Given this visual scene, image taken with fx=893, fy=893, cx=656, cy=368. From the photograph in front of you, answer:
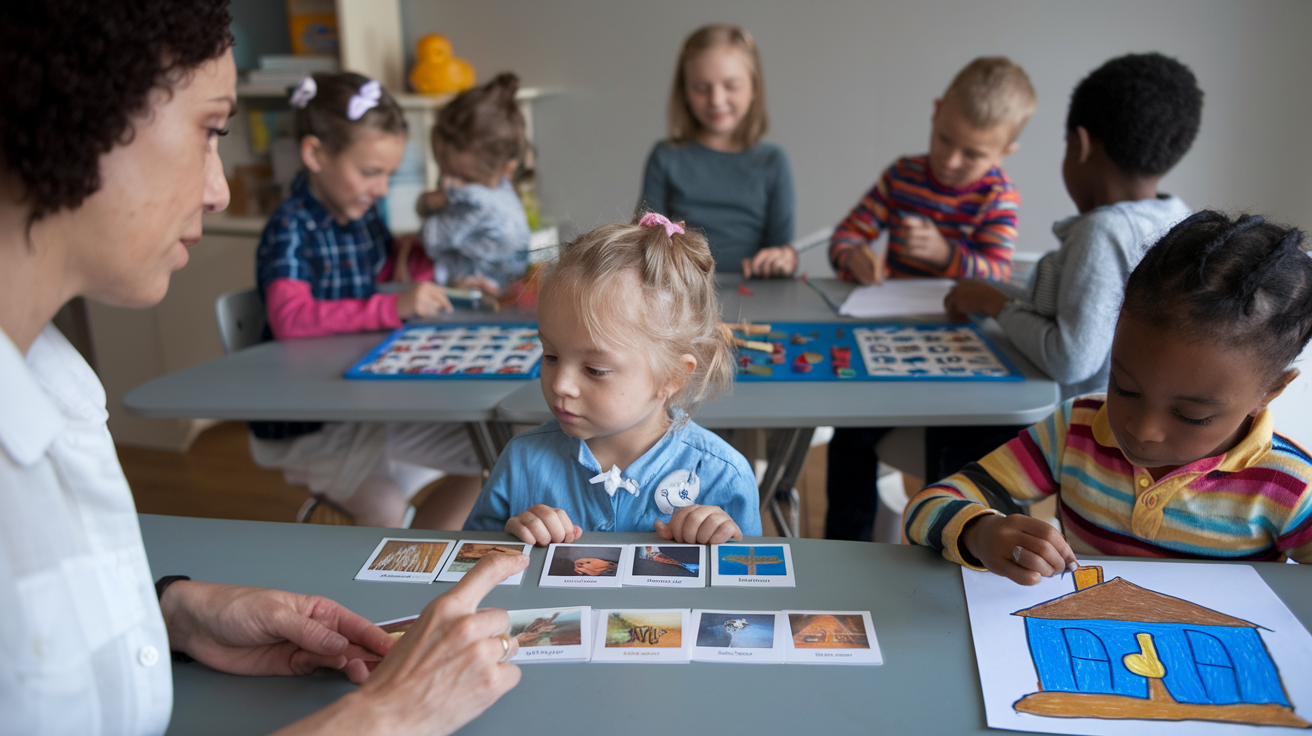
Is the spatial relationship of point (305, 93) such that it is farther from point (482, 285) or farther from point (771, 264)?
point (771, 264)

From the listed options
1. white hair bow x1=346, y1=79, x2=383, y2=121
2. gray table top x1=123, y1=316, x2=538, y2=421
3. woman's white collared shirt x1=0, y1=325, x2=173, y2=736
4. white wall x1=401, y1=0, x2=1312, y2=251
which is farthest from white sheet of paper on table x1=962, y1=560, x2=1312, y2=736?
white wall x1=401, y1=0, x2=1312, y2=251

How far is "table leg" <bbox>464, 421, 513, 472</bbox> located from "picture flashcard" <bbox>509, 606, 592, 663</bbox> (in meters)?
0.83

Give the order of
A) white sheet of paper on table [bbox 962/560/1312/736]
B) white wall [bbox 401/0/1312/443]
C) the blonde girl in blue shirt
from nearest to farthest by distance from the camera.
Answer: white sheet of paper on table [bbox 962/560/1312/736]
the blonde girl in blue shirt
white wall [bbox 401/0/1312/443]

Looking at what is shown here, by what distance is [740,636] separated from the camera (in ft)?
2.82

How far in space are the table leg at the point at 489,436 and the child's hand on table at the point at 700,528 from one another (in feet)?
2.36

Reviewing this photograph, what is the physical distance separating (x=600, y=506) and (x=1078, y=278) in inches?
38.6

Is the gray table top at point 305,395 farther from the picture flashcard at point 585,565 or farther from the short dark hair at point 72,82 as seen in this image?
the short dark hair at point 72,82

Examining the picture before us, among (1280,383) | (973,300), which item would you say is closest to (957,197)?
(973,300)

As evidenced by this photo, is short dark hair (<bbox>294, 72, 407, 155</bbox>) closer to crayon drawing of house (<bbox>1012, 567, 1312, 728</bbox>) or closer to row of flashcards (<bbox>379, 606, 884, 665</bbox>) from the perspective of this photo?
row of flashcards (<bbox>379, 606, 884, 665</bbox>)

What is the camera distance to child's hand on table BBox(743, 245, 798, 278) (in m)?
2.50

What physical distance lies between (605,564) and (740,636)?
20 centimetres

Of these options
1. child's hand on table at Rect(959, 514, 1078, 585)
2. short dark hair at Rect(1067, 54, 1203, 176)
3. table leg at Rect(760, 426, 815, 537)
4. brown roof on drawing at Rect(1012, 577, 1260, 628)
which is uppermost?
short dark hair at Rect(1067, 54, 1203, 176)

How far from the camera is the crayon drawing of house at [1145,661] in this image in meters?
0.74

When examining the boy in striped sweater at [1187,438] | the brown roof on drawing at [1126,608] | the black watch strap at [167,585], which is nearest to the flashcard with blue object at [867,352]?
the boy in striped sweater at [1187,438]
